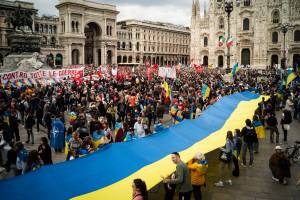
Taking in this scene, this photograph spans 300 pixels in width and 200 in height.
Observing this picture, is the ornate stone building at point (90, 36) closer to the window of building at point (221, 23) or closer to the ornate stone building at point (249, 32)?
the ornate stone building at point (249, 32)

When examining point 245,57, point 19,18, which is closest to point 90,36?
point 19,18

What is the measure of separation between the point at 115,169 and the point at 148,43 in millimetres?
84852

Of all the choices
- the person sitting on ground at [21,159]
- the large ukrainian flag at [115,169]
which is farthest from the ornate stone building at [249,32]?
the person sitting on ground at [21,159]

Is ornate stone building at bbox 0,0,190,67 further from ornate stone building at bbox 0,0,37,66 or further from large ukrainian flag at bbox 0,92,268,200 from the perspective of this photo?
large ukrainian flag at bbox 0,92,268,200

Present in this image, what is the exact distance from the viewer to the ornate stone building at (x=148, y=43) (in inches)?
3312

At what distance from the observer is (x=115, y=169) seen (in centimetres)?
633

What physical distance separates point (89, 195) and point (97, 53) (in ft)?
218

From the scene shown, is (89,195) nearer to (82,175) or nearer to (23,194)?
(82,175)

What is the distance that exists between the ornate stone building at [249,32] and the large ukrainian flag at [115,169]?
5365cm

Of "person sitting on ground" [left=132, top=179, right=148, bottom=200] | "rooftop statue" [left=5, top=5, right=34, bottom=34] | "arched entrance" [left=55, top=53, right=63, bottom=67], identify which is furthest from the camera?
"arched entrance" [left=55, top=53, right=63, bottom=67]

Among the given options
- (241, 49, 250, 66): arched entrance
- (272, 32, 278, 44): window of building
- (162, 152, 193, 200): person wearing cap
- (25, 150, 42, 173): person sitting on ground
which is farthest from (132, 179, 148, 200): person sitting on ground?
(241, 49, 250, 66): arched entrance

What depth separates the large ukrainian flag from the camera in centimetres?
523

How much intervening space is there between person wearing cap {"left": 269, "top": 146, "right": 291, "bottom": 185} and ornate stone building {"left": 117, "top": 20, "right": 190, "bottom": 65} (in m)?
74.8

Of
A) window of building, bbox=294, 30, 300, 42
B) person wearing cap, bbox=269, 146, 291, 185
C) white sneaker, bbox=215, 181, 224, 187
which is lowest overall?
white sneaker, bbox=215, 181, 224, 187
